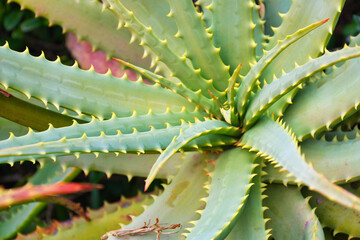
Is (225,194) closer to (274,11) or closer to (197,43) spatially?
(197,43)

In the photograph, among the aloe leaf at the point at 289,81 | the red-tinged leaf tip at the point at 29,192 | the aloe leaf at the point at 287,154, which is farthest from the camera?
the aloe leaf at the point at 289,81

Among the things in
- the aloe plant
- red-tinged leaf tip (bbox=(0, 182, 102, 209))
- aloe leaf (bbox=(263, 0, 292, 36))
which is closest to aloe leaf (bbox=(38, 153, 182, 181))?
the aloe plant

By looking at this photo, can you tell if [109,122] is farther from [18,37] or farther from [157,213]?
[18,37]

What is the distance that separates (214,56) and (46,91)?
0.33 meters

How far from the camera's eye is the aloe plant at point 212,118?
0.73 m

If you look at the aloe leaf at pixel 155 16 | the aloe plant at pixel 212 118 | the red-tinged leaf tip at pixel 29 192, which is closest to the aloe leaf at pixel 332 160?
the aloe plant at pixel 212 118

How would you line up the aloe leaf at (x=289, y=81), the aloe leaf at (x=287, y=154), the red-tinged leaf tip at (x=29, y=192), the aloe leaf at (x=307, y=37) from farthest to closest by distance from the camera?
the aloe leaf at (x=307, y=37) → the aloe leaf at (x=289, y=81) → the aloe leaf at (x=287, y=154) → the red-tinged leaf tip at (x=29, y=192)

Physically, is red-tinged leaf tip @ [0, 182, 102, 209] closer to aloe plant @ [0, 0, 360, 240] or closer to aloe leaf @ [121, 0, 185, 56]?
aloe plant @ [0, 0, 360, 240]

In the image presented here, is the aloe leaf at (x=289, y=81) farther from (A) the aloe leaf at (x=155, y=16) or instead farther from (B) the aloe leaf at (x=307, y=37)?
(A) the aloe leaf at (x=155, y=16)

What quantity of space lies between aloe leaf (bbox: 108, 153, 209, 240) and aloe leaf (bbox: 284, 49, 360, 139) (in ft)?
0.63

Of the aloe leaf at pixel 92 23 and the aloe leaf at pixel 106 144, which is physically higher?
the aloe leaf at pixel 92 23

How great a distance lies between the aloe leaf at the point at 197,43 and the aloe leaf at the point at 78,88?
0.08 metres

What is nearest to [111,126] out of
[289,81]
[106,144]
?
[106,144]

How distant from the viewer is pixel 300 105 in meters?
0.84
